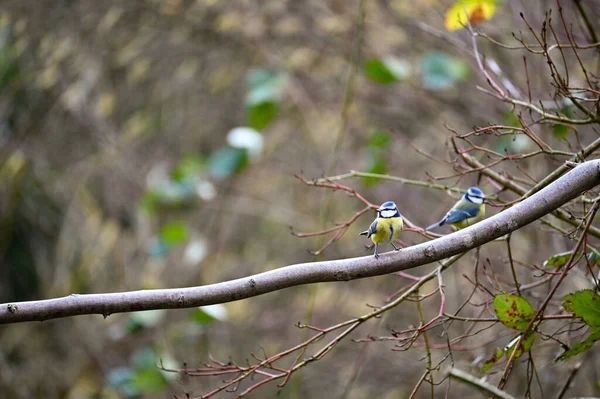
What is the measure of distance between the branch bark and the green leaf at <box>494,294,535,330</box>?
21 cm

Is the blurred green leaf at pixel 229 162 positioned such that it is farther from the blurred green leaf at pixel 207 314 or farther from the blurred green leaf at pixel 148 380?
the blurred green leaf at pixel 148 380

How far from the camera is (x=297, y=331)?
17.1 feet

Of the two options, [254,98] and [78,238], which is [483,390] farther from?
[78,238]

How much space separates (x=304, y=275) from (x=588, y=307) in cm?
69

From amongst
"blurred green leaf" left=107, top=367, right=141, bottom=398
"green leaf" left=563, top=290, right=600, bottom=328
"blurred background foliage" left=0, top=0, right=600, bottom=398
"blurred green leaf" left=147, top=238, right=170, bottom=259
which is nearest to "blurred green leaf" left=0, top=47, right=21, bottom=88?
"blurred background foliage" left=0, top=0, right=600, bottom=398

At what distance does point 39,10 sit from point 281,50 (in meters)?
1.97

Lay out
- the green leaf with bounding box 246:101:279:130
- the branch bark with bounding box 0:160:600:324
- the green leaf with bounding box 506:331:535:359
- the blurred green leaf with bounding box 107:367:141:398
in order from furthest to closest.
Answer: the green leaf with bounding box 246:101:279:130 → the blurred green leaf with bounding box 107:367:141:398 → the green leaf with bounding box 506:331:535:359 → the branch bark with bounding box 0:160:600:324

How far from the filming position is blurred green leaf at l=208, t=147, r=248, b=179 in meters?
4.07

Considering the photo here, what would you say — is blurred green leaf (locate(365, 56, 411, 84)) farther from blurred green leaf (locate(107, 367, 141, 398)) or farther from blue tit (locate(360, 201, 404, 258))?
blurred green leaf (locate(107, 367, 141, 398))

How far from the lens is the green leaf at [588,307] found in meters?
1.45

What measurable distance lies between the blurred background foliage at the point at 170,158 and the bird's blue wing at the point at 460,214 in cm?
244

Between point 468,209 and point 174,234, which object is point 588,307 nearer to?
point 468,209

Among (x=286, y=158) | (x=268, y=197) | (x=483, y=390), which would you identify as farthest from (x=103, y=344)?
(x=483, y=390)

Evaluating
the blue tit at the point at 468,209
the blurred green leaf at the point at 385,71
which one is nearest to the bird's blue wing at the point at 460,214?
the blue tit at the point at 468,209
